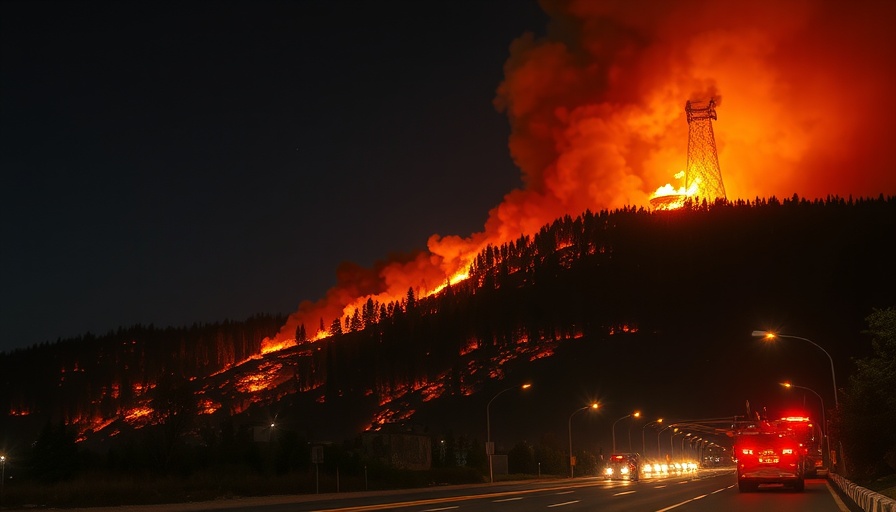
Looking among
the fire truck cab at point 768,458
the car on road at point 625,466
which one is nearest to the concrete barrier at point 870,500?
the fire truck cab at point 768,458

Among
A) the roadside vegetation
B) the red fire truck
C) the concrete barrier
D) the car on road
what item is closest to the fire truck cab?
the roadside vegetation

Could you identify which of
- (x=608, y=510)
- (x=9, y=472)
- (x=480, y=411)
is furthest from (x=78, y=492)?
(x=480, y=411)

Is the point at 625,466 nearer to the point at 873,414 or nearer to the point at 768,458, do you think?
the point at 873,414

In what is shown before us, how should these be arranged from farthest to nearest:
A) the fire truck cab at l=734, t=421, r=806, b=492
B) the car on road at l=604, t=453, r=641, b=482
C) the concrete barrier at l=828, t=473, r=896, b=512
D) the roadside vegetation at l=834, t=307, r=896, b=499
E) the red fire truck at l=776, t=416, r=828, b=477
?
the car on road at l=604, t=453, r=641, b=482
the red fire truck at l=776, t=416, r=828, b=477
the fire truck cab at l=734, t=421, r=806, b=492
the roadside vegetation at l=834, t=307, r=896, b=499
the concrete barrier at l=828, t=473, r=896, b=512

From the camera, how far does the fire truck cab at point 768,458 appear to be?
145 feet

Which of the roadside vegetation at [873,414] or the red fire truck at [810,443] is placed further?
the red fire truck at [810,443]

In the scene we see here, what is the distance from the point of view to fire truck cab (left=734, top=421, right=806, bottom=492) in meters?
44.3

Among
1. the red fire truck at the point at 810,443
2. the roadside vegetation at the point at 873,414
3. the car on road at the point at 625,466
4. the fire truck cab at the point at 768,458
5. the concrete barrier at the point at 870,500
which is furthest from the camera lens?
the car on road at the point at 625,466

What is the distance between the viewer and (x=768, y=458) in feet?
146

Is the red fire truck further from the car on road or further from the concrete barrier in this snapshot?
the concrete barrier

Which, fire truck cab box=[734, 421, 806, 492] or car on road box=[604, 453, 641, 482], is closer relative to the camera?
fire truck cab box=[734, 421, 806, 492]

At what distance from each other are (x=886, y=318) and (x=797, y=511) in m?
15.3

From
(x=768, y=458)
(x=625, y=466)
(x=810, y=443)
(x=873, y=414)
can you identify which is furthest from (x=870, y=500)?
(x=625, y=466)

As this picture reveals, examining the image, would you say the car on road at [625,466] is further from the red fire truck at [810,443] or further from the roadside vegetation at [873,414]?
the roadside vegetation at [873,414]
